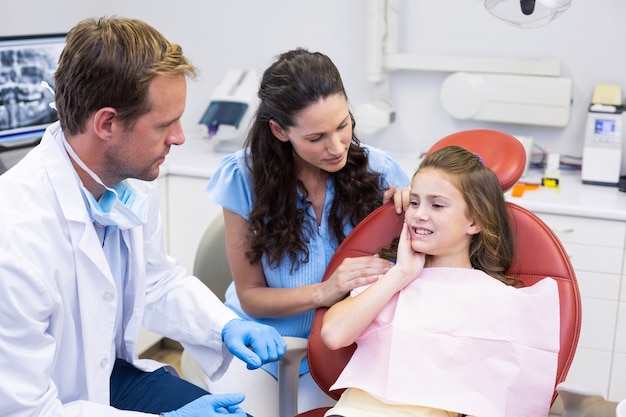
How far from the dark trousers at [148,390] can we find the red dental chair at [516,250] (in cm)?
27

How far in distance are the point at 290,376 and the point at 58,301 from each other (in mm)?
539

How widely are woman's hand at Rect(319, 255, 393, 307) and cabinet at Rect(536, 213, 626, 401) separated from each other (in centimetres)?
93

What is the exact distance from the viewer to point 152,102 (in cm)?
140

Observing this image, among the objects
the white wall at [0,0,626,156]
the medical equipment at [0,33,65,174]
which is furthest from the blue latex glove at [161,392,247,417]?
the white wall at [0,0,626,156]

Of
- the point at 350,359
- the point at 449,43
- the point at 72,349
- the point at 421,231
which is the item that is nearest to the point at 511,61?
the point at 449,43

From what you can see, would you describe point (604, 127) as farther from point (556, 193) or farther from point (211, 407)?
point (211, 407)

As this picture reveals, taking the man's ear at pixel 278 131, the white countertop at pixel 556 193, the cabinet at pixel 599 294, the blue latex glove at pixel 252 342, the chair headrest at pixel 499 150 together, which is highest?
the man's ear at pixel 278 131

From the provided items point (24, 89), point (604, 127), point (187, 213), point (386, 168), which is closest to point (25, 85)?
point (24, 89)

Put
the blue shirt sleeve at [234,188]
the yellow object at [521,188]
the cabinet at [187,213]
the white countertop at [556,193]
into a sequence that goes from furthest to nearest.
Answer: the cabinet at [187,213]
the yellow object at [521,188]
the white countertop at [556,193]
the blue shirt sleeve at [234,188]

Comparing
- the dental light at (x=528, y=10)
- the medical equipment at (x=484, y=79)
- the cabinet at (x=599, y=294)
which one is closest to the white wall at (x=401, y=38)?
the medical equipment at (x=484, y=79)

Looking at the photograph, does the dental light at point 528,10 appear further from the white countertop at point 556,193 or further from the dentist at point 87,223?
the white countertop at point 556,193

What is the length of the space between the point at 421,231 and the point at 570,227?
0.93 meters

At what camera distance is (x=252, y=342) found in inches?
63.5

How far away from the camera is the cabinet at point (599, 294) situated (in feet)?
7.73
